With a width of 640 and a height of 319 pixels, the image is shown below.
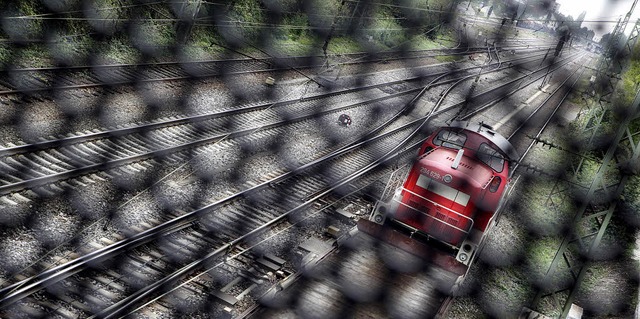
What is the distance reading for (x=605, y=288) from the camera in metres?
10.0

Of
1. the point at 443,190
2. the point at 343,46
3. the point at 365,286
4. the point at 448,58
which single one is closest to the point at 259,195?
the point at 365,286

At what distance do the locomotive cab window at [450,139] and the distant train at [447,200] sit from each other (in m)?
0.03

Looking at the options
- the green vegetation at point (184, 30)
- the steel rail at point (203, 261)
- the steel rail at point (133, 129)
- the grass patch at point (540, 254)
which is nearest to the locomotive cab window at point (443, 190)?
the steel rail at point (203, 261)

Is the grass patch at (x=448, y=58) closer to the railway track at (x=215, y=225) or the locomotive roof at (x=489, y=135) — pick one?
the railway track at (x=215, y=225)

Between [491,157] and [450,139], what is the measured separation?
2.15ft

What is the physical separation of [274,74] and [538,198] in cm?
771

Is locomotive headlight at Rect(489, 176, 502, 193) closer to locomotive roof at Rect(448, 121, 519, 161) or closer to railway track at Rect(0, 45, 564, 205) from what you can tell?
locomotive roof at Rect(448, 121, 519, 161)

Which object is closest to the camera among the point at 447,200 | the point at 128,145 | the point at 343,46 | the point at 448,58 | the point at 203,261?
the point at 203,261

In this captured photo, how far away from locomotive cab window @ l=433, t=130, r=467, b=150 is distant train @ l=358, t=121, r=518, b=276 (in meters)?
0.03

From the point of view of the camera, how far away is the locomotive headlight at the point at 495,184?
26.9 feet

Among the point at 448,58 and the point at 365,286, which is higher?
the point at 448,58

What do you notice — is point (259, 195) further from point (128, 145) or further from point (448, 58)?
point (448, 58)

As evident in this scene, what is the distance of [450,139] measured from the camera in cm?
867

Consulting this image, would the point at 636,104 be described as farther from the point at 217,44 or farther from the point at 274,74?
the point at 217,44
